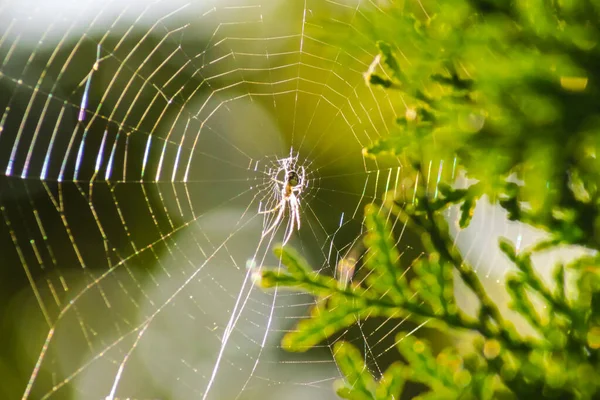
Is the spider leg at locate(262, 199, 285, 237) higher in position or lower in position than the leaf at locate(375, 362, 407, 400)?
higher

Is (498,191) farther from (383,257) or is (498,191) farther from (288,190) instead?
(288,190)

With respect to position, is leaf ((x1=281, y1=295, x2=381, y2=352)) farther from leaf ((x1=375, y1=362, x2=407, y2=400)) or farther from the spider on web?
the spider on web

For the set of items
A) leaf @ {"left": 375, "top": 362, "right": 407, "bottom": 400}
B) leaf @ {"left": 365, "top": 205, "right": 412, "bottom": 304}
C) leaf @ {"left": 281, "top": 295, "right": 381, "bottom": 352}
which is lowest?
leaf @ {"left": 375, "top": 362, "right": 407, "bottom": 400}

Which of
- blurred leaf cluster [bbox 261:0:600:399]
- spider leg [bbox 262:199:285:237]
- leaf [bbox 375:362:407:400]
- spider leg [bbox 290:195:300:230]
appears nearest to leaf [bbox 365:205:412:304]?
blurred leaf cluster [bbox 261:0:600:399]

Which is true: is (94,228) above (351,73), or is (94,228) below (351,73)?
below

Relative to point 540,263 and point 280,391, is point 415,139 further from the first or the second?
point 280,391

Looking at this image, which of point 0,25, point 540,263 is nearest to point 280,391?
point 540,263

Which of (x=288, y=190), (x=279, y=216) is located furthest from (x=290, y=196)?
(x=279, y=216)
